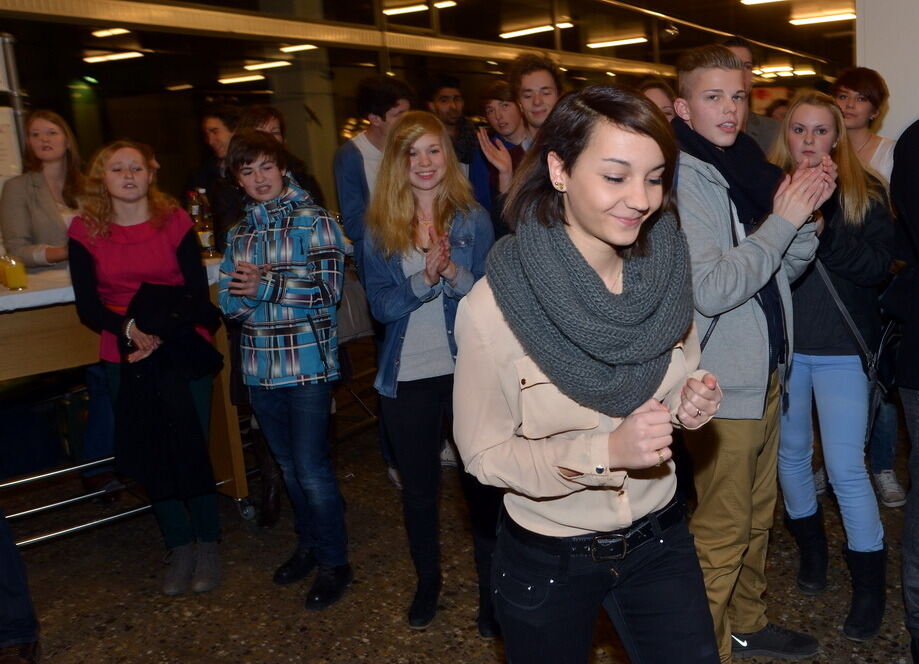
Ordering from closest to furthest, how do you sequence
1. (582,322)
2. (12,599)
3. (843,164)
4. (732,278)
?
(582,322) < (732,278) < (12,599) < (843,164)

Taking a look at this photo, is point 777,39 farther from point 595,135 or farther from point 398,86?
point 595,135

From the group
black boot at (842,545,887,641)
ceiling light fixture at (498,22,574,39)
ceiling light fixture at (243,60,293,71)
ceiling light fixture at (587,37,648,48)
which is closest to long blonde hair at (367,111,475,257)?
black boot at (842,545,887,641)

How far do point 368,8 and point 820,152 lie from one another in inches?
282

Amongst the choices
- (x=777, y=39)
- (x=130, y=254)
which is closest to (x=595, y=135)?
(x=130, y=254)

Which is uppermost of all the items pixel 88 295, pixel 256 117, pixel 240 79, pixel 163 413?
pixel 240 79

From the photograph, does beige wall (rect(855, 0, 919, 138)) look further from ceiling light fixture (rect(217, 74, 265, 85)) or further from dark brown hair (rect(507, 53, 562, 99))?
ceiling light fixture (rect(217, 74, 265, 85))

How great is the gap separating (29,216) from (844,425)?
14.6ft

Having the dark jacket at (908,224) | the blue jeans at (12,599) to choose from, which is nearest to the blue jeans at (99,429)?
the blue jeans at (12,599)

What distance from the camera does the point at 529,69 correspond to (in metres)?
4.41

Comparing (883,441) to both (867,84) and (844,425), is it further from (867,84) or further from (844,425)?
(867,84)

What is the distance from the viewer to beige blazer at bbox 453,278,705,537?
6.10ft

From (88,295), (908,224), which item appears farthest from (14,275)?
(908,224)

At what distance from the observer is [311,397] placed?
362 centimetres

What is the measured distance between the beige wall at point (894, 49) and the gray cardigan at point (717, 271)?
242 centimetres
